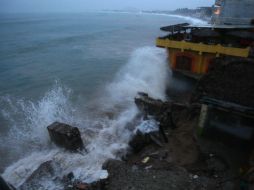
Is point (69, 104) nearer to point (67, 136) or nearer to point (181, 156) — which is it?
point (67, 136)

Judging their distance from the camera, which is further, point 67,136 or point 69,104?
point 69,104

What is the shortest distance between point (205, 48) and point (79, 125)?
28.1 feet

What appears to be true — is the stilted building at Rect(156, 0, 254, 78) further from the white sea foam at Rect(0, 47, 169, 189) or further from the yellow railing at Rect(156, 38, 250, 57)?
the white sea foam at Rect(0, 47, 169, 189)

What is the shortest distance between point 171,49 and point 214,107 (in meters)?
8.14

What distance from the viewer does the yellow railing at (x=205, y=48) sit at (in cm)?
1311

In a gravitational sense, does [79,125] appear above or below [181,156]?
below

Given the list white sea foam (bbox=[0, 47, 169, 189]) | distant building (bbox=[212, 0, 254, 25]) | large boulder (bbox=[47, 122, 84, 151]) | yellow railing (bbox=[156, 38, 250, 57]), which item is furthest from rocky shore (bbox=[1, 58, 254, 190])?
distant building (bbox=[212, 0, 254, 25])

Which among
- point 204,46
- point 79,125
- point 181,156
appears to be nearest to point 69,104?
point 79,125

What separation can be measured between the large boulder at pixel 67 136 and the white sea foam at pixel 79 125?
34 centimetres

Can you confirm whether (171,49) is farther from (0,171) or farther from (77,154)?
(0,171)

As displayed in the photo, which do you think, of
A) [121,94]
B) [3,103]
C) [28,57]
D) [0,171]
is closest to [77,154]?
[0,171]

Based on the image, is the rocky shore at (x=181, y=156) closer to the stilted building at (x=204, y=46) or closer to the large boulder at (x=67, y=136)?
the large boulder at (x=67, y=136)

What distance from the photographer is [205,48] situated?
14.2m

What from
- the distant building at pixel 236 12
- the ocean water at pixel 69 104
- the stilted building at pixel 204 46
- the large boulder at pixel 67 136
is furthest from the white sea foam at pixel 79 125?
the distant building at pixel 236 12
